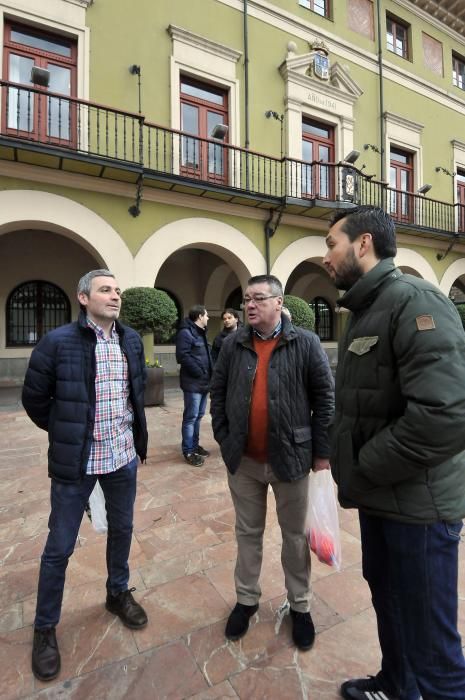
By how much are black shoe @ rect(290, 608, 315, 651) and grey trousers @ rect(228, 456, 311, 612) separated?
3cm

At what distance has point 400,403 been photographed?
136 cm

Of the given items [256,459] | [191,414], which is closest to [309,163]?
[191,414]

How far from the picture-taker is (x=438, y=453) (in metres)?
1.22

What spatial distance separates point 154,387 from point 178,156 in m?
5.56

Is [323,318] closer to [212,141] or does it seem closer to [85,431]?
[212,141]

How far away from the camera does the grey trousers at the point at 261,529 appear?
210 centimetres

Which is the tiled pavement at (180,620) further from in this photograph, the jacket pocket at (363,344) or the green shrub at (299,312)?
the green shrub at (299,312)

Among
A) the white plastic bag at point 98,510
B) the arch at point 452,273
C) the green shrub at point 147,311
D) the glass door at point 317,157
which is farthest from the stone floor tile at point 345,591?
the arch at point 452,273

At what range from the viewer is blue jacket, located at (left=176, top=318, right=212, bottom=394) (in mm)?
4801

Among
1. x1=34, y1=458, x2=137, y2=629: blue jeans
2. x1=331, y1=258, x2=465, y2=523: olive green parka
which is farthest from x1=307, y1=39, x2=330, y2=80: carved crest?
x1=34, y1=458, x2=137, y2=629: blue jeans

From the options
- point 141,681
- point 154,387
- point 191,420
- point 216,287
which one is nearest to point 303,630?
point 141,681

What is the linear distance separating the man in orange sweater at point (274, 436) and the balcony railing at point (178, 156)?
7.25 meters

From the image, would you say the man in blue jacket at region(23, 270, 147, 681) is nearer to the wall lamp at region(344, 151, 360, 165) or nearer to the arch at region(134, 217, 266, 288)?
the arch at region(134, 217, 266, 288)

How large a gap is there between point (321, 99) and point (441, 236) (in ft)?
19.3
